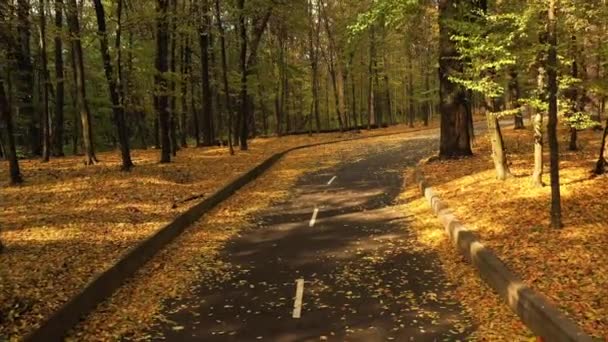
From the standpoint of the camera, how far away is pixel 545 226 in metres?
10.5

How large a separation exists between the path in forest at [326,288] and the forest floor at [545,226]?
99 centimetres

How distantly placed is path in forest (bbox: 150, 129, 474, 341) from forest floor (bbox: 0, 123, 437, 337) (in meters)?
1.52

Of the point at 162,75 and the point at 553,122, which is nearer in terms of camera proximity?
the point at 553,122

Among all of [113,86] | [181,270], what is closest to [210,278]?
[181,270]

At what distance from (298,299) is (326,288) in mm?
647

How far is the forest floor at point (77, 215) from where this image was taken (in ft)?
27.5

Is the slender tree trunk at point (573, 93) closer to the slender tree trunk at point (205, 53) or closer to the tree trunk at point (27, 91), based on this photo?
the slender tree trunk at point (205, 53)

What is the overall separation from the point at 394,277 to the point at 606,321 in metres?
3.71

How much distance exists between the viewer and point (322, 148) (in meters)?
36.0

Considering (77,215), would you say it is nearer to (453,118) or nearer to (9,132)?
(9,132)

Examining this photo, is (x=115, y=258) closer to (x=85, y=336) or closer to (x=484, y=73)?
(x=85, y=336)

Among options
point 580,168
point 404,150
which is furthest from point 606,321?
point 404,150

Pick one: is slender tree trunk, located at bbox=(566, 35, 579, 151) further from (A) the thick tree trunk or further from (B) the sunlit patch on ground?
(B) the sunlit patch on ground

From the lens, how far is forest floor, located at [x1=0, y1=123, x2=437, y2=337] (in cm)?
838
